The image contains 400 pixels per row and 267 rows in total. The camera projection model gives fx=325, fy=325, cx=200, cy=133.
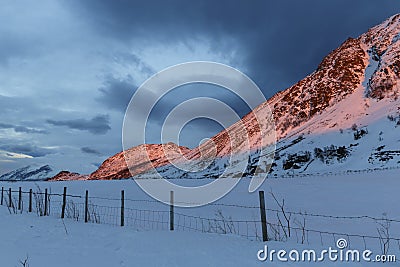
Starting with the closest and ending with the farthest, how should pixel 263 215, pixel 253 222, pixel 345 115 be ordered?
1. pixel 263 215
2. pixel 253 222
3. pixel 345 115

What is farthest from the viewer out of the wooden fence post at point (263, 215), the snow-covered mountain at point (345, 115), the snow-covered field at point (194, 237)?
the snow-covered mountain at point (345, 115)

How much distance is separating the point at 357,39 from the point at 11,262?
311 ft

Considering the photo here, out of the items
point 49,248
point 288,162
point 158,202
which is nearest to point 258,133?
point 288,162

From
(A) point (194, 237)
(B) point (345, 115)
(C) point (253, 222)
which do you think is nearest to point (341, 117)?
(B) point (345, 115)

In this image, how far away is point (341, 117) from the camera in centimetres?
5384

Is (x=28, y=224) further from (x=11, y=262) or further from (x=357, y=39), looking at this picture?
(x=357, y=39)

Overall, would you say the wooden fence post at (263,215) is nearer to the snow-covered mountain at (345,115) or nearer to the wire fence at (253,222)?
the wire fence at (253,222)

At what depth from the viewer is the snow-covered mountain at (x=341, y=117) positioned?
37.5 m

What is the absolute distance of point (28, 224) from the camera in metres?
11.3

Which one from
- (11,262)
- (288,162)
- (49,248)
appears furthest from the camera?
(288,162)

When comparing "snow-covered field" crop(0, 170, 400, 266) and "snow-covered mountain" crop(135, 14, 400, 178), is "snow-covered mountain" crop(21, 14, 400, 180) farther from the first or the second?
"snow-covered field" crop(0, 170, 400, 266)

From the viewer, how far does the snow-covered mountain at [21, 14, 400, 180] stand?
123 feet

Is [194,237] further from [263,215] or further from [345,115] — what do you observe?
[345,115]

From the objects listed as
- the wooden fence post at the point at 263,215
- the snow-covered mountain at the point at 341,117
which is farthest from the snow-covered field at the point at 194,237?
the snow-covered mountain at the point at 341,117
